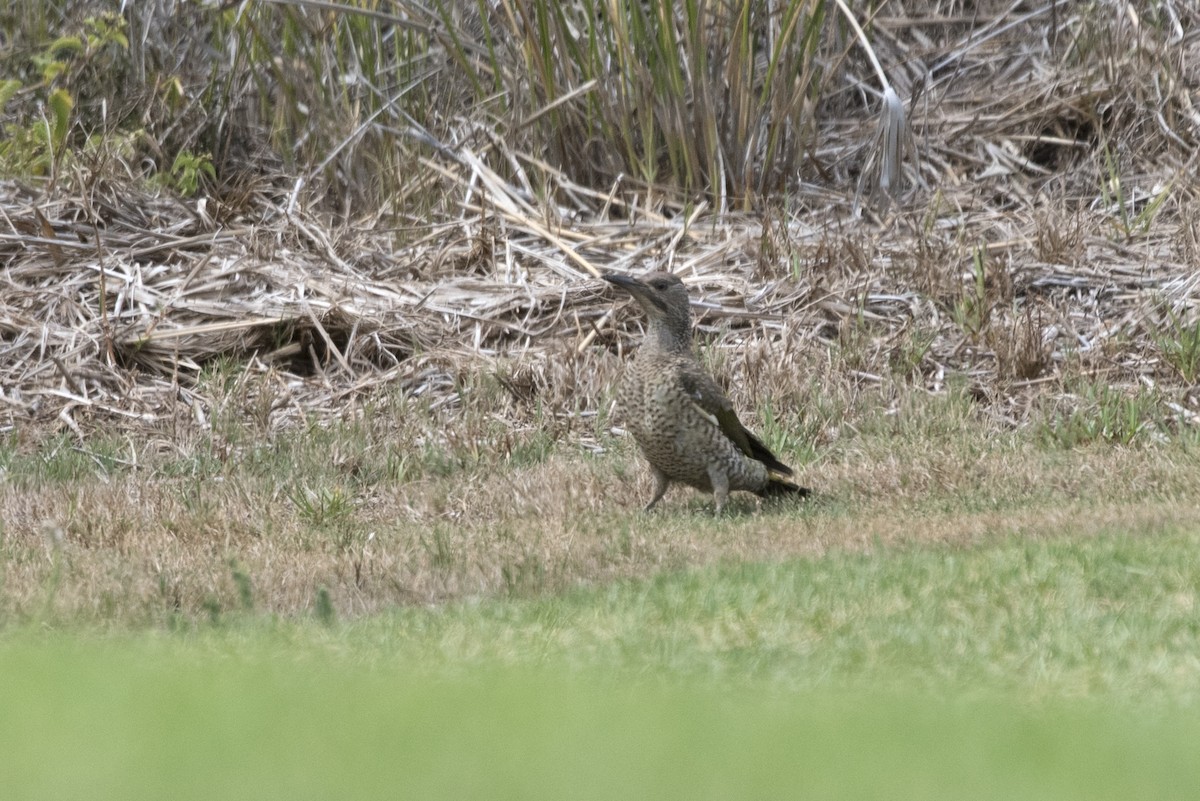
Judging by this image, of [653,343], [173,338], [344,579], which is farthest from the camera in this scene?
[173,338]

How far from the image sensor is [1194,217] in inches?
431

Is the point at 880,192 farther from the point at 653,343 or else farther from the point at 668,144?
the point at 653,343

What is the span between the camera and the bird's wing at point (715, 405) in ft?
24.7

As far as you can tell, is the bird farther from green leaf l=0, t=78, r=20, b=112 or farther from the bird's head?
green leaf l=0, t=78, r=20, b=112

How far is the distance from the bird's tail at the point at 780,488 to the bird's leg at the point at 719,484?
0.90 ft

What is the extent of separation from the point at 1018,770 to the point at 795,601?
9.19 ft

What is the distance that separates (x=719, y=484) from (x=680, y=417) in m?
0.40

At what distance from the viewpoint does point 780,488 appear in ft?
26.0

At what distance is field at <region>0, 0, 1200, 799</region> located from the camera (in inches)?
116

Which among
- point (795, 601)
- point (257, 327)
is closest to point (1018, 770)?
point (795, 601)

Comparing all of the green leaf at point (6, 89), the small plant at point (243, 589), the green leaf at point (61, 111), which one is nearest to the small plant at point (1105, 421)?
the small plant at point (243, 589)

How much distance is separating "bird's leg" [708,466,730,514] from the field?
18cm

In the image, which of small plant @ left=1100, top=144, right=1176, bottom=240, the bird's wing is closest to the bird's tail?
the bird's wing

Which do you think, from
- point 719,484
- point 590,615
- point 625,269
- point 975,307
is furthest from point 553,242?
point 590,615
